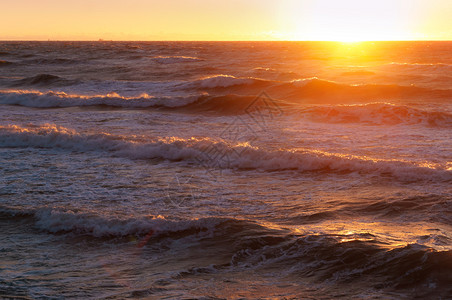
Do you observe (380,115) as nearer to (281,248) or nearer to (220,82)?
(281,248)

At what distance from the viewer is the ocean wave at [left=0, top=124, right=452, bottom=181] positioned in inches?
412

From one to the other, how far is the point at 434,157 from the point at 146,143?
7664 millimetres

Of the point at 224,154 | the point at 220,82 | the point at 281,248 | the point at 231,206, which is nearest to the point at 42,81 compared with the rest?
the point at 220,82

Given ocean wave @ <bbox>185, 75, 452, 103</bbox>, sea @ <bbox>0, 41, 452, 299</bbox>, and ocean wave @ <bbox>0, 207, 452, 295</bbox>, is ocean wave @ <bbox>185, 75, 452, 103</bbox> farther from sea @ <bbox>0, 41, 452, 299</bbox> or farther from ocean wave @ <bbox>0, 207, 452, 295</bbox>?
ocean wave @ <bbox>0, 207, 452, 295</bbox>

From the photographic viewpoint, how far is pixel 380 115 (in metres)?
18.8

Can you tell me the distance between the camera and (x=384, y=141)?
14.1 m

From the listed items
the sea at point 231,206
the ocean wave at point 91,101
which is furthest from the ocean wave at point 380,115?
the ocean wave at point 91,101

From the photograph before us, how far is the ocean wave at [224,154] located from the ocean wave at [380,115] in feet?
22.1

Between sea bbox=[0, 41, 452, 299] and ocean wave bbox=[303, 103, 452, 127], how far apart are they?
0.28ft

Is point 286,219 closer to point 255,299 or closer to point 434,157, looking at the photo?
point 255,299

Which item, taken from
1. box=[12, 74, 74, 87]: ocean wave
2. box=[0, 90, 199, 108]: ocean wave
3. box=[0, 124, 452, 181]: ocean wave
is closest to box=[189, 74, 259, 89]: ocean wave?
box=[0, 90, 199, 108]: ocean wave

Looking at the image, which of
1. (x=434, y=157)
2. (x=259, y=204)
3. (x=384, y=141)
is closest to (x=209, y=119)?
(x=384, y=141)

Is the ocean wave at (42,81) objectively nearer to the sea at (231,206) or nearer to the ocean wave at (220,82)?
the ocean wave at (220,82)

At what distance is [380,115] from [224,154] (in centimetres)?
876
